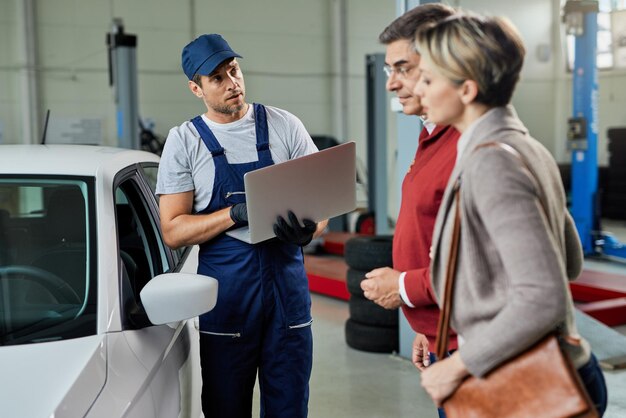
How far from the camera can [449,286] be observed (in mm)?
1269

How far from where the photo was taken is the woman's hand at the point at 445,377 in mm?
1248

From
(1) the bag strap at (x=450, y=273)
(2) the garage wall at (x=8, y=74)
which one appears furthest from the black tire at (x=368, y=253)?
(2) the garage wall at (x=8, y=74)

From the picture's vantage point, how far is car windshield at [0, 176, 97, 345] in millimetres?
1871

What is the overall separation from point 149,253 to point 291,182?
753 millimetres

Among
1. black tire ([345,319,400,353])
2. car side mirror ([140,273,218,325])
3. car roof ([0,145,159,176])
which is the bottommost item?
black tire ([345,319,400,353])

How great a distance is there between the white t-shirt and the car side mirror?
454 millimetres

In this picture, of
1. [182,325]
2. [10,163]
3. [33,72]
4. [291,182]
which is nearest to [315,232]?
[291,182]

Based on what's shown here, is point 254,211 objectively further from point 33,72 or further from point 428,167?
point 33,72

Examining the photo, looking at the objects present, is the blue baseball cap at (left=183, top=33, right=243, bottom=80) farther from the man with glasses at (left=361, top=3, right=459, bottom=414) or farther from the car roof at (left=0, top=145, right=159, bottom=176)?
the man with glasses at (left=361, top=3, right=459, bottom=414)

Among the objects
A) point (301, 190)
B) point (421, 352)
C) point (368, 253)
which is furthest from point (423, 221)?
point (368, 253)

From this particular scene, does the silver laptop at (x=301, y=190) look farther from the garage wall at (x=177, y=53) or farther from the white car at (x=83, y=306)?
the garage wall at (x=177, y=53)

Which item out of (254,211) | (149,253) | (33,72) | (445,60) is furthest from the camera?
(33,72)

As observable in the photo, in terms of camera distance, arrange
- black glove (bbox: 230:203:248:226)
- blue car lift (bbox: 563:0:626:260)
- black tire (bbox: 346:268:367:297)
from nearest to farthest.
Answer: black glove (bbox: 230:203:248:226) < black tire (bbox: 346:268:367:297) < blue car lift (bbox: 563:0:626:260)

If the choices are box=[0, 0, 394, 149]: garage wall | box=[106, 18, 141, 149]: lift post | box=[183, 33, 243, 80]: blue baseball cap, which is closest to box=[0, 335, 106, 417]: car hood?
box=[183, 33, 243, 80]: blue baseball cap
